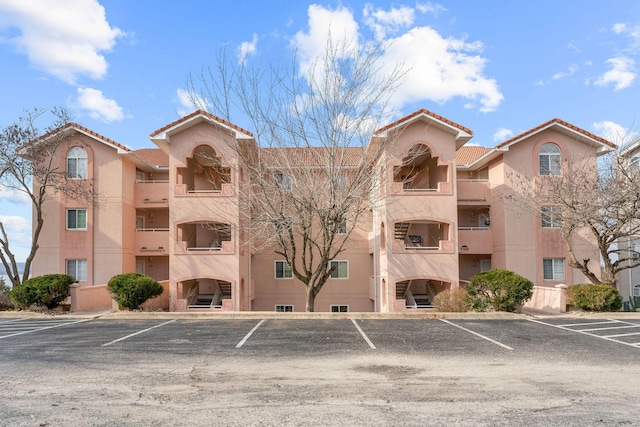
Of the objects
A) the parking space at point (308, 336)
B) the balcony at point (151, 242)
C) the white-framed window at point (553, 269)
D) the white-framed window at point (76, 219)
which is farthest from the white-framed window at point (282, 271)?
the white-framed window at point (553, 269)

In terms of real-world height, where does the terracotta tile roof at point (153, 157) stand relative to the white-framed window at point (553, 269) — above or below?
above

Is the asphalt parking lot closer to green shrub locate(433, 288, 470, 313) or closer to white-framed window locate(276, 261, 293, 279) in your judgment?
green shrub locate(433, 288, 470, 313)

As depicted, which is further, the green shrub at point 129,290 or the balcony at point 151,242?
the balcony at point 151,242

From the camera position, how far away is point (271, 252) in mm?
31016

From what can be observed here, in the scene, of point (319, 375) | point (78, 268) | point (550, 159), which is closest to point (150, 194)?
point (78, 268)

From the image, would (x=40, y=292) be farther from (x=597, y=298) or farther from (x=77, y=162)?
(x=597, y=298)

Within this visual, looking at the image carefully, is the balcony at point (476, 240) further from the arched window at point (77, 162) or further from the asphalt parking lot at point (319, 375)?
the arched window at point (77, 162)

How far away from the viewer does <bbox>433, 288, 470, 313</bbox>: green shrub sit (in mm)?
22531

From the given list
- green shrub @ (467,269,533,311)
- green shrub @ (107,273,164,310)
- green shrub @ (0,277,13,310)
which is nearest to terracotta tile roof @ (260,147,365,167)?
green shrub @ (467,269,533,311)

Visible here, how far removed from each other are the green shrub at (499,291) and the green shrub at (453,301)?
0.59m

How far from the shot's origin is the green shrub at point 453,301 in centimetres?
2253

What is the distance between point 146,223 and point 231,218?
8102 mm

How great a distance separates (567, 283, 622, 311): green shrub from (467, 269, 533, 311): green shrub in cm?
198

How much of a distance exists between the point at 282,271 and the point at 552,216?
15408 millimetres
